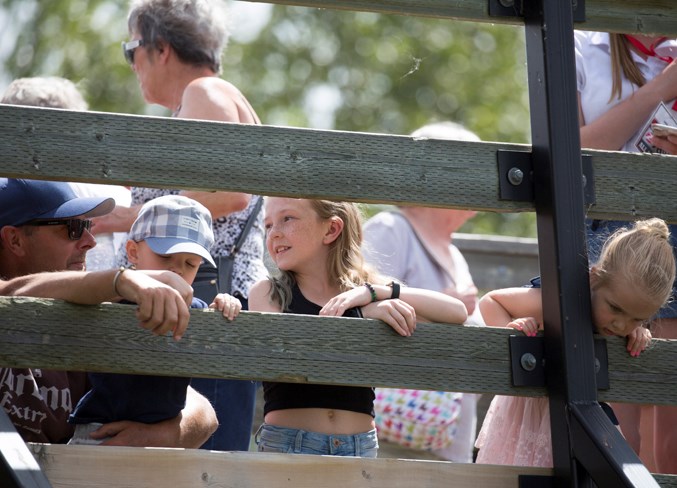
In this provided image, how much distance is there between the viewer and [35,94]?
4625mm

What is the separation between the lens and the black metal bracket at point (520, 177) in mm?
2863

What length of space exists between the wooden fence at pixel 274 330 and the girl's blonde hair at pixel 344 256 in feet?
2.98

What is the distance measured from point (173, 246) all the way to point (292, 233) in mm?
489

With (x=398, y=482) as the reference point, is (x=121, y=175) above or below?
above

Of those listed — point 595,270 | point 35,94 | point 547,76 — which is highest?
point 35,94

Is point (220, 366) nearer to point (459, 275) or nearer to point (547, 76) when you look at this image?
point (547, 76)

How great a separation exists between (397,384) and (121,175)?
85cm

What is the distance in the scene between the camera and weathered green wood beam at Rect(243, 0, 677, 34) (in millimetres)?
2924

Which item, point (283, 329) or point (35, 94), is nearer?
point (283, 329)

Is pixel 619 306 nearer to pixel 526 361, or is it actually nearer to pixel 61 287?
pixel 526 361

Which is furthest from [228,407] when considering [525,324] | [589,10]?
[589,10]

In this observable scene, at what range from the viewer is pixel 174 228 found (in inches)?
135

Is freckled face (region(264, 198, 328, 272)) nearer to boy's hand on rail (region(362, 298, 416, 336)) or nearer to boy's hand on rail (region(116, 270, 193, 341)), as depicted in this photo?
boy's hand on rail (region(362, 298, 416, 336))

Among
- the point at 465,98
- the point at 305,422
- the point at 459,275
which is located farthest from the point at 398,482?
the point at 465,98
